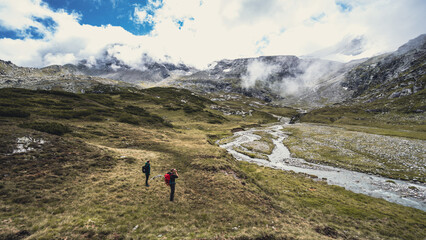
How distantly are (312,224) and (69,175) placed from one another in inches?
1189

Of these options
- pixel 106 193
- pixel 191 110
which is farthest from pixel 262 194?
pixel 191 110

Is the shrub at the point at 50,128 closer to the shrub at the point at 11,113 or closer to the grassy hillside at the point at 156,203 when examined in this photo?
the grassy hillside at the point at 156,203

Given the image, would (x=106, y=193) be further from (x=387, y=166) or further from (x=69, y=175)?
(x=387, y=166)

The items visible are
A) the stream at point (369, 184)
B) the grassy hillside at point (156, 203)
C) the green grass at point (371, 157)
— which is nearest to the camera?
the grassy hillside at point (156, 203)

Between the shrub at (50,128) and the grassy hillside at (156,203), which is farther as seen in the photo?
the shrub at (50,128)

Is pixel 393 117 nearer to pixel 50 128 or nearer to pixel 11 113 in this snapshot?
pixel 50 128

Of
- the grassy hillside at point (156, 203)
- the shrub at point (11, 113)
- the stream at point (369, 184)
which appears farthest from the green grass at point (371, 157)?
the shrub at point (11, 113)

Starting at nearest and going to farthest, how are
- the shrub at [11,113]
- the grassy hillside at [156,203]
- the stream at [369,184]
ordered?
the grassy hillside at [156,203] → the stream at [369,184] → the shrub at [11,113]

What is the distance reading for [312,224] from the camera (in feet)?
64.4

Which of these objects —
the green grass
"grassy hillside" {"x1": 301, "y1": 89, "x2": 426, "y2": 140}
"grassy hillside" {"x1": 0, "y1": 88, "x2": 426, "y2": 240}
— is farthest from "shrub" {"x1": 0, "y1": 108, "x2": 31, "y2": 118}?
"grassy hillside" {"x1": 301, "y1": 89, "x2": 426, "y2": 140}

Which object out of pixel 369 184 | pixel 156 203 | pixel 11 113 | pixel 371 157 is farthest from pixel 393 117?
pixel 11 113

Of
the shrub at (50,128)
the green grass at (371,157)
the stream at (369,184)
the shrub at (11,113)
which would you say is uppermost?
the shrub at (11,113)

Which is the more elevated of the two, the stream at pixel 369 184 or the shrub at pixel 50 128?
the shrub at pixel 50 128

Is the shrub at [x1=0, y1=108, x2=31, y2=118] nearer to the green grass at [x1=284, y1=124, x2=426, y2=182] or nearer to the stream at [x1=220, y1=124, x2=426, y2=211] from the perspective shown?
the stream at [x1=220, y1=124, x2=426, y2=211]
